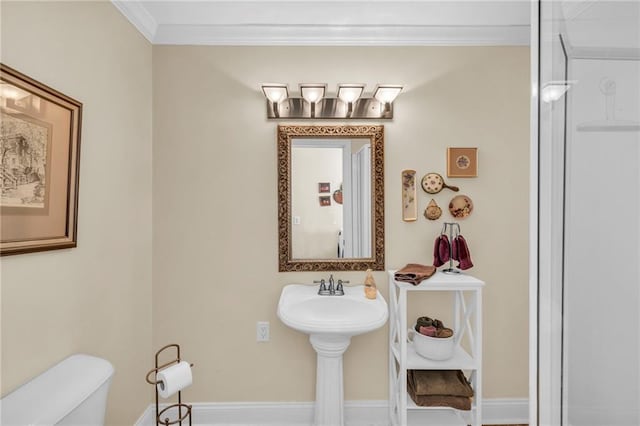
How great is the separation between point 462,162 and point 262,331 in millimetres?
1602

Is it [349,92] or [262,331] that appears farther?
[262,331]

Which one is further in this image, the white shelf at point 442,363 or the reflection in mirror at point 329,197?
the reflection in mirror at point 329,197

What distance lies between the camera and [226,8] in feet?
6.47

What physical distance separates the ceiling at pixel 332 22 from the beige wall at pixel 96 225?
8.9 inches

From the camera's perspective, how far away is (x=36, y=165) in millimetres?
1239

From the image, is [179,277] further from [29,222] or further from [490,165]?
[490,165]

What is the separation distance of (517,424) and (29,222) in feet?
8.99

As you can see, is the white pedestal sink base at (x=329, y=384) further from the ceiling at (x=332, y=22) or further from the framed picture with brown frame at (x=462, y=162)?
the ceiling at (x=332, y=22)

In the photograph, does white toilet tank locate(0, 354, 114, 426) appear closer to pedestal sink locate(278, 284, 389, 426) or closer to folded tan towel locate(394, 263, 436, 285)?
pedestal sink locate(278, 284, 389, 426)

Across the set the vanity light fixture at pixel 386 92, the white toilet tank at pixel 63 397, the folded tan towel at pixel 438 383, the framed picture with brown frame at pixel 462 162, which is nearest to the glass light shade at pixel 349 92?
the vanity light fixture at pixel 386 92

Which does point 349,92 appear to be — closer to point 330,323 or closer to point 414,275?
point 414,275

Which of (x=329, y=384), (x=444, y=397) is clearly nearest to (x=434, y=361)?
(x=444, y=397)

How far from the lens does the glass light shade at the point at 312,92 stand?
2.05 meters
